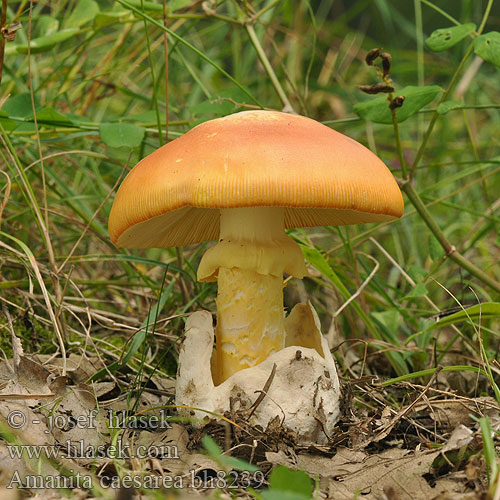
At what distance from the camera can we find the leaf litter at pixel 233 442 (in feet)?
5.50

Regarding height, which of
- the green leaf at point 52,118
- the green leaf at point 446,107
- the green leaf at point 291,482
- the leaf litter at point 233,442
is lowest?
the leaf litter at point 233,442

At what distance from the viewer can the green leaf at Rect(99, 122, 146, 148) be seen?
266cm

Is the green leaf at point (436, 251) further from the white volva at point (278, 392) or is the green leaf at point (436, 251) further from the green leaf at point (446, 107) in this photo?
the white volva at point (278, 392)

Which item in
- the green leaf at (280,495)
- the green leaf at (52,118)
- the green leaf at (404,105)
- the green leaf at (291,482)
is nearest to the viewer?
the green leaf at (280,495)

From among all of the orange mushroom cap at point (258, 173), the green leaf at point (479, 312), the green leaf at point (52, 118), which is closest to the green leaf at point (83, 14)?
the green leaf at point (52, 118)

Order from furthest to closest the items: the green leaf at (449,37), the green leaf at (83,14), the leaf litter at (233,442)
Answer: the green leaf at (83,14) < the green leaf at (449,37) < the leaf litter at (233,442)

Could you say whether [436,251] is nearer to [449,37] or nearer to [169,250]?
[449,37]

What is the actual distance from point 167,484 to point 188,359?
0.57 m

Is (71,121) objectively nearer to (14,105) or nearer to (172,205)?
(14,105)

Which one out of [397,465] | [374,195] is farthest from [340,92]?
[397,465]

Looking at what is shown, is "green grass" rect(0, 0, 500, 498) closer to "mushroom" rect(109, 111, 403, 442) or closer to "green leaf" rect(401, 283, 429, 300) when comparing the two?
"green leaf" rect(401, 283, 429, 300)

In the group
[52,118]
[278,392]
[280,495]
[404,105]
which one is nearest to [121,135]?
[52,118]

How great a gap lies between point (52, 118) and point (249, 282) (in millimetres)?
1360

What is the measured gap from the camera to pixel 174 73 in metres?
5.46
